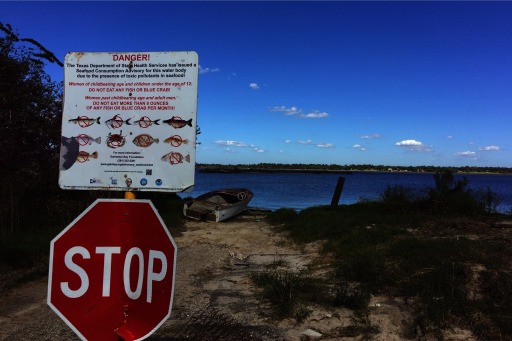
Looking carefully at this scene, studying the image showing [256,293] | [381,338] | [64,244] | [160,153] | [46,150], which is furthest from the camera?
[46,150]

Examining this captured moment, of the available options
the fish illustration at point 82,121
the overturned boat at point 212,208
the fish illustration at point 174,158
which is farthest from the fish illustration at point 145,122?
the overturned boat at point 212,208

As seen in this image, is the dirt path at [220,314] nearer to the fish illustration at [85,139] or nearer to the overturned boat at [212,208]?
the fish illustration at [85,139]

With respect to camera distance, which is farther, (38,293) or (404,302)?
(38,293)

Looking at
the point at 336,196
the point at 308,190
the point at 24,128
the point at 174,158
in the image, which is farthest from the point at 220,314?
the point at 308,190

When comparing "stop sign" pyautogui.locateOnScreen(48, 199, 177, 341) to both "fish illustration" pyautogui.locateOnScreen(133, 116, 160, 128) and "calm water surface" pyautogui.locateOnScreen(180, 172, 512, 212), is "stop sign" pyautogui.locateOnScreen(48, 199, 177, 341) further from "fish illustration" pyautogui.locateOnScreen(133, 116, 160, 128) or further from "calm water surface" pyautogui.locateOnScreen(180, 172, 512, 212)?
"calm water surface" pyautogui.locateOnScreen(180, 172, 512, 212)

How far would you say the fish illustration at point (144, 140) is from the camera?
3031 mm

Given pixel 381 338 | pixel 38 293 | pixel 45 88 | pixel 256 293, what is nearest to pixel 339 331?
pixel 381 338

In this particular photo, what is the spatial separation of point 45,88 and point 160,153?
34.9ft

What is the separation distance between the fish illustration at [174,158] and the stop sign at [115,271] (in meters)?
0.36

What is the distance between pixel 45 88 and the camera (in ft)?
38.7

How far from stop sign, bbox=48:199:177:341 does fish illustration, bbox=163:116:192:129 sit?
2.04ft

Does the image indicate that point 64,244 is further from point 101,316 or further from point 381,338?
point 381,338

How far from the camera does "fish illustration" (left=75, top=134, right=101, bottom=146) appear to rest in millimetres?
3053

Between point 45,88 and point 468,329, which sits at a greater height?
point 45,88
